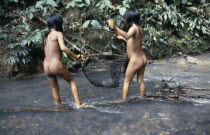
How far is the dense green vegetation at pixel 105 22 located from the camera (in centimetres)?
662

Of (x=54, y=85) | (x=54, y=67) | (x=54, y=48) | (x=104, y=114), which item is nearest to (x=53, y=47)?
(x=54, y=48)

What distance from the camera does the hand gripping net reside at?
403 centimetres

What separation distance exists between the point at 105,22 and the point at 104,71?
381cm

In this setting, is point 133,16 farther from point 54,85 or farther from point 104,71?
point 54,85

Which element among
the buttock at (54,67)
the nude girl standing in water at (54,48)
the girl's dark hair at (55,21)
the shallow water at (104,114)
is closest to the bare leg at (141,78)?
the shallow water at (104,114)

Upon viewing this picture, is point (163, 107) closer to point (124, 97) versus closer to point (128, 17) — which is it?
point (124, 97)

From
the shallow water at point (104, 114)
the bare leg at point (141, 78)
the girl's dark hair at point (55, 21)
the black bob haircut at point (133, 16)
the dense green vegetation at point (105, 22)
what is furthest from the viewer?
the dense green vegetation at point (105, 22)

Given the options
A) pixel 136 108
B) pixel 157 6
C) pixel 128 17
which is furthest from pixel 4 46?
pixel 157 6

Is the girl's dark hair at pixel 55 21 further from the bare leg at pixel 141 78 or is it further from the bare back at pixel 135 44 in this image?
the bare leg at pixel 141 78

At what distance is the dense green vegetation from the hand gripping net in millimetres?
2293

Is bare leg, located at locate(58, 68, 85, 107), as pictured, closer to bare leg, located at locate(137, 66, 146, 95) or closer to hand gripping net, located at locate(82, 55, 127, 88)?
hand gripping net, located at locate(82, 55, 127, 88)

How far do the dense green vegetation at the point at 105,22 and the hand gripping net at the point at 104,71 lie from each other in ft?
7.52

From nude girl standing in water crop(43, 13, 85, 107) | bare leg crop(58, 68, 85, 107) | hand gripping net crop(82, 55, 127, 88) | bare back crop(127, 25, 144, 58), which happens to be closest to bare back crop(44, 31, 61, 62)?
nude girl standing in water crop(43, 13, 85, 107)

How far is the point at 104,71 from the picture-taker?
4320 mm
